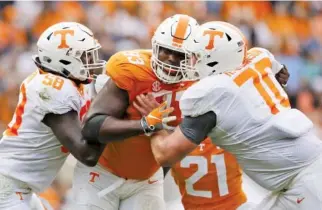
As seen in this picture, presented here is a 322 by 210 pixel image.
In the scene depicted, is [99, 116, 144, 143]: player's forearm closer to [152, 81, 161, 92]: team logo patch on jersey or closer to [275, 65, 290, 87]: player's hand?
[152, 81, 161, 92]: team logo patch on jersey

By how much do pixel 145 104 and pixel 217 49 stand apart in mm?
569

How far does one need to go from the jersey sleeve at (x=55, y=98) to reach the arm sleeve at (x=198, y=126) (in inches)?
29.7

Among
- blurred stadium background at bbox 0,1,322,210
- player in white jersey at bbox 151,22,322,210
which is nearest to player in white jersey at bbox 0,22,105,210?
player in white jersey at bbox 151,22,322,210

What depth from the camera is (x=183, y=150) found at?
5.25m

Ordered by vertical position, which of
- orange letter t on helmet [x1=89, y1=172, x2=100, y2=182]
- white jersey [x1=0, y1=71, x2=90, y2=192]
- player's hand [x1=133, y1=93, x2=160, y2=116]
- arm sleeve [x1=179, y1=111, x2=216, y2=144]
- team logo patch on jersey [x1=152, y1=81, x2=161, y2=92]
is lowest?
orange letter t on helmet [x1=89, y1=172, x2=100, y2=182]

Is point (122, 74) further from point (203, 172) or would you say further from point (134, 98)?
point (203, 172)

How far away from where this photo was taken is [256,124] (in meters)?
5.13

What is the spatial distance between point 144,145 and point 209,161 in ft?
1.52

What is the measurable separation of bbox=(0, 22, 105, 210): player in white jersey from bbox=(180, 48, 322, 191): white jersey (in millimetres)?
783

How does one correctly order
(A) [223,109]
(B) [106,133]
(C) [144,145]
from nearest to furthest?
(A) [223,109] → (B) [106,133] → (C) [144,145]

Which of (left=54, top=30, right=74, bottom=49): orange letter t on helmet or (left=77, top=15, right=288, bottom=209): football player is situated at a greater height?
(left=54, top=30, right=74, bottom=49): orange letter t on helmet

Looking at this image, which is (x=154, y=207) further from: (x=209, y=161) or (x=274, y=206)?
(x=274, y=206)

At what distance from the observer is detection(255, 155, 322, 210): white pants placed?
5.16m

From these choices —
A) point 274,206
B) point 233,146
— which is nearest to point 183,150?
point 233,146
